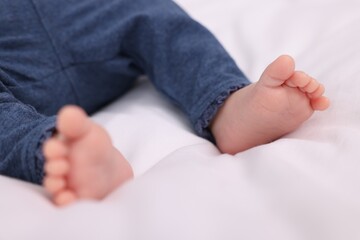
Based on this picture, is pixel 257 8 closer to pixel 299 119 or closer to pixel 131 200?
pixel 299 119

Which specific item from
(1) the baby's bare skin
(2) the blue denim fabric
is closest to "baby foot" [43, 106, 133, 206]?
(1) the baby's bare skin

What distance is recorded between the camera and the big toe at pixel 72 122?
1.31 feet

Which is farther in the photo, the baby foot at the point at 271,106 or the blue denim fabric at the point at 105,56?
the blue denim fabric at the point at 105,56

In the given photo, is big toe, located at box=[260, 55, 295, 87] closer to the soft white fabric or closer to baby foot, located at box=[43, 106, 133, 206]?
the soft white fabric

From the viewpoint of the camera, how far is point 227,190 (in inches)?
18.7

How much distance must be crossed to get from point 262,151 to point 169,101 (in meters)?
0.30

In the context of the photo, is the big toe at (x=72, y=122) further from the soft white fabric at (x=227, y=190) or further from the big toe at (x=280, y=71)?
the big toe at (x=280, y=71)

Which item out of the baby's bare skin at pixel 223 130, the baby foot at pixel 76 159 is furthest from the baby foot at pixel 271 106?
the baby foot at pixel 76 159

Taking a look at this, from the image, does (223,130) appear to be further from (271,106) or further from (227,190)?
(227,190)

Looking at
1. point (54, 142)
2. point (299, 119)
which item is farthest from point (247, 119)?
point (54, 142)

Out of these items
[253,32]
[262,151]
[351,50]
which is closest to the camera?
[262,151]

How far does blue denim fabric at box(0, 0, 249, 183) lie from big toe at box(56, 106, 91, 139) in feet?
0.70

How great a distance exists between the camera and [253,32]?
899mm

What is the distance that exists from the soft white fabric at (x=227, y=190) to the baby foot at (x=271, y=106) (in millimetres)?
23
